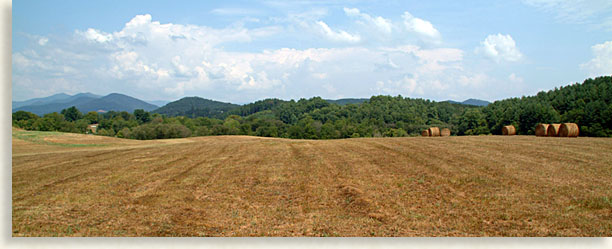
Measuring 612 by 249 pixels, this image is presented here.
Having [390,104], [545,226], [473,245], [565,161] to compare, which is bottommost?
[473,245]

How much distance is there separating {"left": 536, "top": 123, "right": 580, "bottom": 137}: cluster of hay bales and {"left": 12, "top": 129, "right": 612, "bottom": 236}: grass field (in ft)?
28.4

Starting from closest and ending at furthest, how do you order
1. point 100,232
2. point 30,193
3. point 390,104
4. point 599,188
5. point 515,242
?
point 515,242
point 100,232
point 599,188
point 30,193
point 390,104

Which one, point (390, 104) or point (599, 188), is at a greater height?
point (390, 104)

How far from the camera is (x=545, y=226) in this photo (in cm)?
553

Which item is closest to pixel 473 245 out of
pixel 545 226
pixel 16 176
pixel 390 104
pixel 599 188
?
pixel 545 226

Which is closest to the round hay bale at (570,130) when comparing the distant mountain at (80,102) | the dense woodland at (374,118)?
the dense woodland at (374,118)

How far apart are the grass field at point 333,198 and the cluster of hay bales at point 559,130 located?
8652 mm

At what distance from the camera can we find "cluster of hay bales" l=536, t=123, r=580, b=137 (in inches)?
712

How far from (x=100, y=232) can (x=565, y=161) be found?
11664 mm

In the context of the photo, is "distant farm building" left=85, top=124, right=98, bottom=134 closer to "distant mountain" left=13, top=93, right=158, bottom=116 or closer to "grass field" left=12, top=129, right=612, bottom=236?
"distant mountain" left=13, top=93, right=158, bottom=116

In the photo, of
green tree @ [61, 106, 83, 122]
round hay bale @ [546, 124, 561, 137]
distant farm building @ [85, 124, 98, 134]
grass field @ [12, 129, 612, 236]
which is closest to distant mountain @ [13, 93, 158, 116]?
green tree @ [61, 106, 83, 122]

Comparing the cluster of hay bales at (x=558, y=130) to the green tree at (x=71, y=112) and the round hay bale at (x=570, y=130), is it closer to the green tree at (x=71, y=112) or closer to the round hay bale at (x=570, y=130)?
the round hay bale at (x=570, y=130)

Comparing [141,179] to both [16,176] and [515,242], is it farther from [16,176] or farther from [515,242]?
[515,242]

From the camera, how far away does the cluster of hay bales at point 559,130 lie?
18.1 meters
